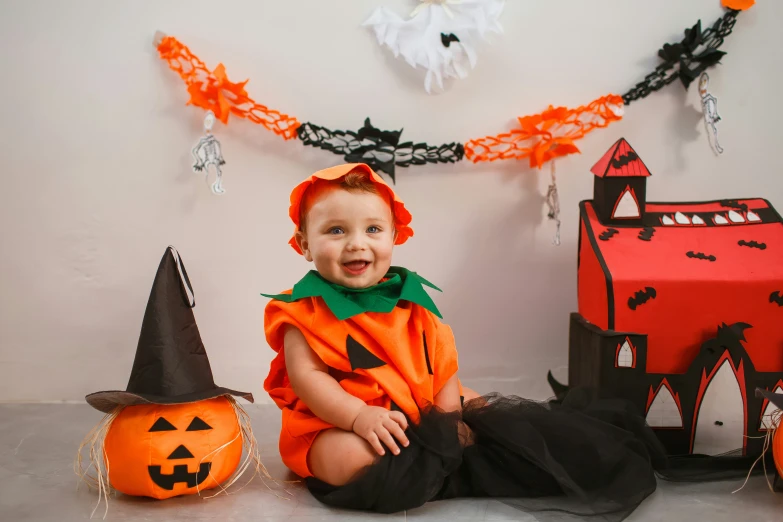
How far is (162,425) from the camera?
43.3 inches

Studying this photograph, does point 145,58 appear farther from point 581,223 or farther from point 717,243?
point 717,243

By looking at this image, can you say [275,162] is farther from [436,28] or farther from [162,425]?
[162,425]

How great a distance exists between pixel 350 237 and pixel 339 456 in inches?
13.8

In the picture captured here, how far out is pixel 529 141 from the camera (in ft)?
5.54

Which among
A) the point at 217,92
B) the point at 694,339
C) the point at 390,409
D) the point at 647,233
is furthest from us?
the point at 217,92

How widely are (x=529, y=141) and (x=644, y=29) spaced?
37cm

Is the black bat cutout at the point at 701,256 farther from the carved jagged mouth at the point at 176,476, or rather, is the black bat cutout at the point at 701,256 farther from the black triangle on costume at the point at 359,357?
the carved jagged mouth at the point at 176,476

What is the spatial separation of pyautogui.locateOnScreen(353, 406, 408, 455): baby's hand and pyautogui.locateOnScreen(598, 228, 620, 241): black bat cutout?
568 mm

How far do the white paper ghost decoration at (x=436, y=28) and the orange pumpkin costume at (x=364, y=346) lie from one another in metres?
0.52

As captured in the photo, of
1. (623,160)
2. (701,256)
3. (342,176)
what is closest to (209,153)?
(342,176)

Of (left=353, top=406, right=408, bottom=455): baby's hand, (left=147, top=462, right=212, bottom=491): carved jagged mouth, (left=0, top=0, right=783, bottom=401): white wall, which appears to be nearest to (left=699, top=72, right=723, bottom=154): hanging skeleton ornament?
(left=0, top=0, right=783, bottom=401): white wall

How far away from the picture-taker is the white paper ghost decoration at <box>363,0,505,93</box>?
161 cm

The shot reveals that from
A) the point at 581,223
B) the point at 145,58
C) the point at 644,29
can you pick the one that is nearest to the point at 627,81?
the point at 644,29

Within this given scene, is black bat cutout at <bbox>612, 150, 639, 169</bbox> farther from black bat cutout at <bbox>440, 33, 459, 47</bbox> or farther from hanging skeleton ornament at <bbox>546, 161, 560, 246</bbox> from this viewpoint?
black bat cutout at <bbox>440, 33, 459, 47</bbox>
